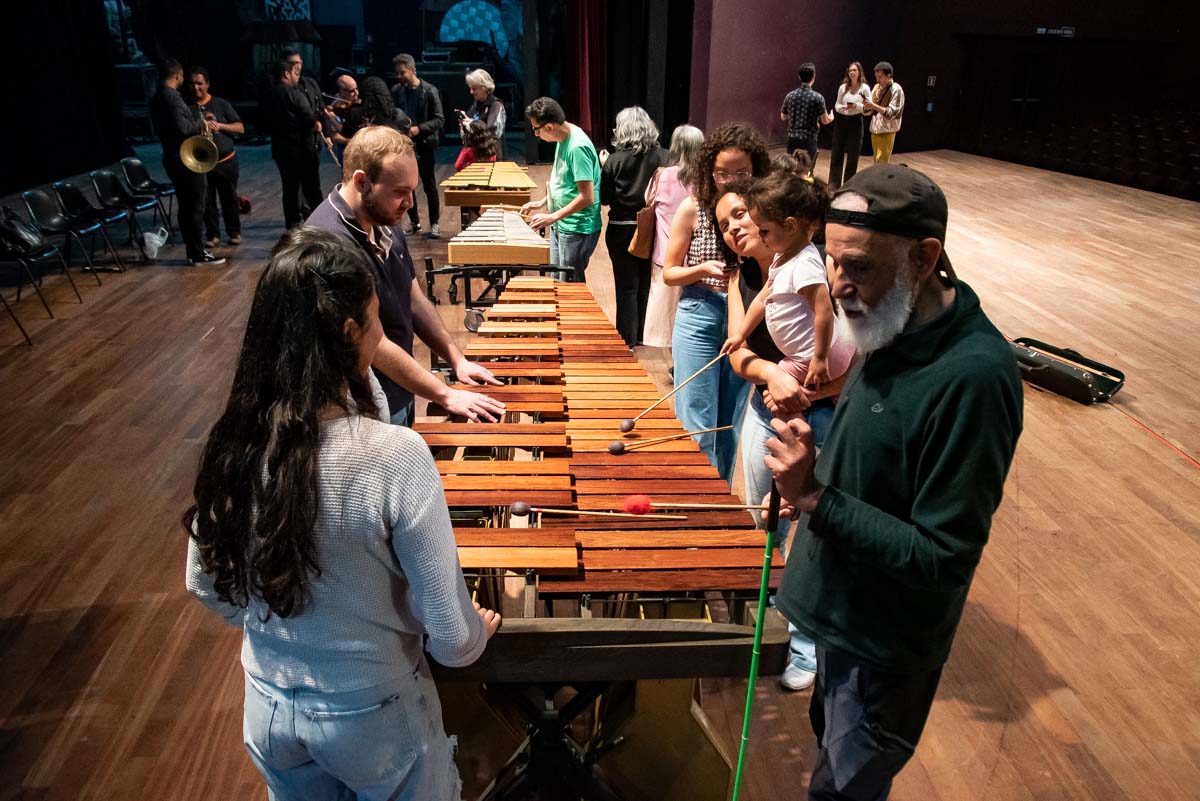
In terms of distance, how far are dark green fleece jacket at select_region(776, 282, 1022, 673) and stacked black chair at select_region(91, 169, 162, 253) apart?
26.1ft

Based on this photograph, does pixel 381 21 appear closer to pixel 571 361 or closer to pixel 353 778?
pixel 571 361

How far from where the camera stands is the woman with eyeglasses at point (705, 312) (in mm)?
3281

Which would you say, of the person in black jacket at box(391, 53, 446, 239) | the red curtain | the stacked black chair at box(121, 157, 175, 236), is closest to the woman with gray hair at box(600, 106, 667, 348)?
the person in black jacket at box(391, 53, 446, 239)

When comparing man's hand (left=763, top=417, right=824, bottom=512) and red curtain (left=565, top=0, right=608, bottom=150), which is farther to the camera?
red curtain (left=565, top=0, right=608, bottom=150)

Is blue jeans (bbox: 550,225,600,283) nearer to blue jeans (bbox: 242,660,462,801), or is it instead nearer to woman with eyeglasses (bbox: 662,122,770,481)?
woman with eyeglasses (bbox: 662,122,770,481)

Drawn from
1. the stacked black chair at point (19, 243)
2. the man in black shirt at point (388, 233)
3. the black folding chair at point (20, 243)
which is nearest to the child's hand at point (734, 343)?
the man in black shirt at point (388, 233)

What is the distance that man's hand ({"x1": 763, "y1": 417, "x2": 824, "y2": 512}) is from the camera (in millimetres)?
1518

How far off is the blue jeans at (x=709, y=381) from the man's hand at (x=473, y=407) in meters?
0.96

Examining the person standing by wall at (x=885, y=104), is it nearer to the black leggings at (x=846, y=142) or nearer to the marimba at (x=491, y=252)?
the black leggings at (x=846, y=142)

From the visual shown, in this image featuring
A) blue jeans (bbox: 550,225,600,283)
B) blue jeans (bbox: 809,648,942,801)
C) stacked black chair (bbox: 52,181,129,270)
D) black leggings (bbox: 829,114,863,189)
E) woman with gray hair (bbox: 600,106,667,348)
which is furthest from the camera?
black leggings (bbox: 829,114,863,189)

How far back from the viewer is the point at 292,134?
25.3 ft

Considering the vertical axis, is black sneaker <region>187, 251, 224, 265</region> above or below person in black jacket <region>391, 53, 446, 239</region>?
below

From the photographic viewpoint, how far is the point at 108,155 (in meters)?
9.99

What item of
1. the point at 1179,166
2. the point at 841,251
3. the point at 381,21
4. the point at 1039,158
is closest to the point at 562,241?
the point at 841,251
